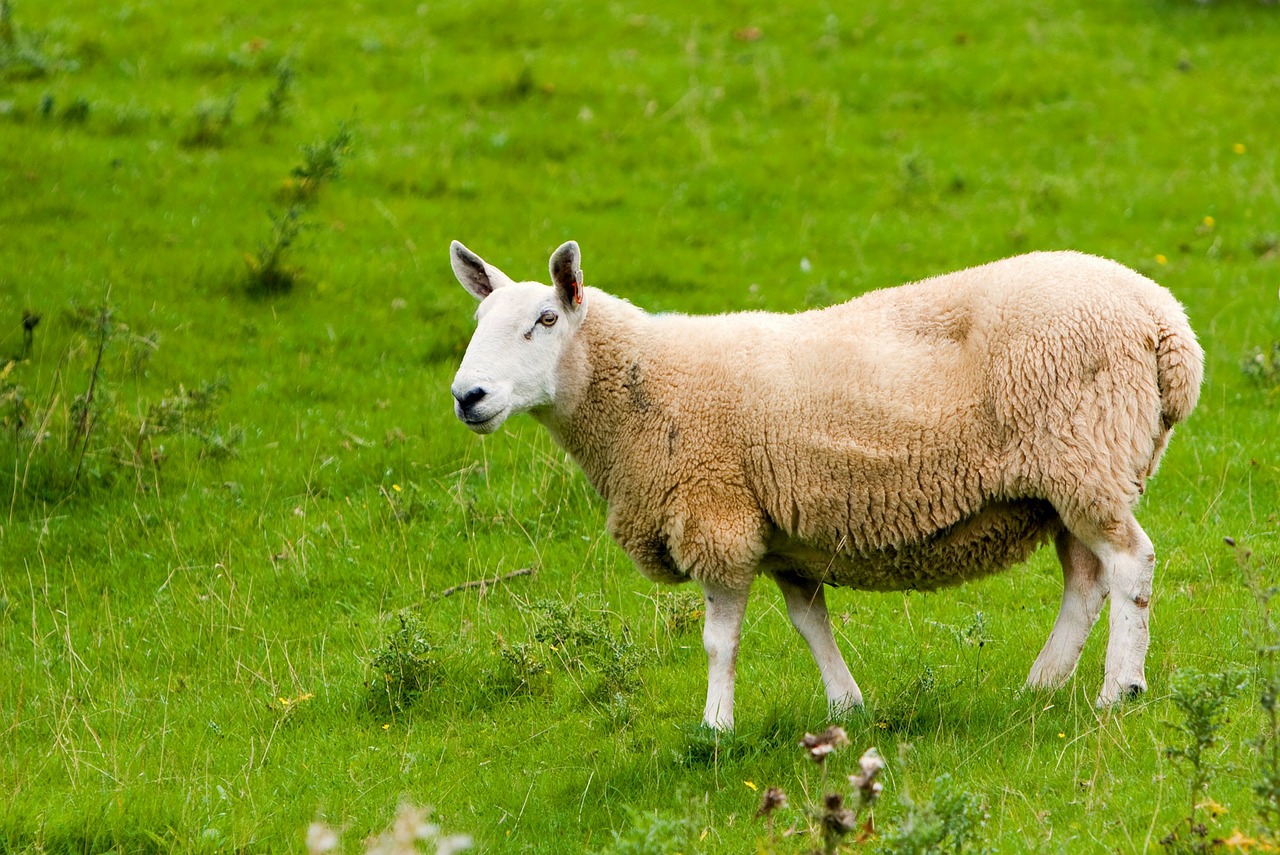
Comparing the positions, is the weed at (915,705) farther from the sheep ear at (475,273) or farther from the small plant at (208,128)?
the small plant at (208,128)

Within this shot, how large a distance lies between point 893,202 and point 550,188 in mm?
3306

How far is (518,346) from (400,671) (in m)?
1.82

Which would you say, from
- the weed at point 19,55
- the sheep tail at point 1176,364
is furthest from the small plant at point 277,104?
the sheep tail at point 1176,364

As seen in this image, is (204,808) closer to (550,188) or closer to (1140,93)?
(550,188)

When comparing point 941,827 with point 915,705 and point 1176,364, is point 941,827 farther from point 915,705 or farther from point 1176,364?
point 1176,364

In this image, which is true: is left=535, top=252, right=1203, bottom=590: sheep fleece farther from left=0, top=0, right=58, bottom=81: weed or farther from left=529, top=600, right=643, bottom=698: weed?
left=0, top=0, right=58, bottom=81: weed

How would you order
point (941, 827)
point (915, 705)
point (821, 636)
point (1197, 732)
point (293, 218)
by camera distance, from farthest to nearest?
point (293, 218) → point (821, 636) → point (915, 705) → point (1197, 732) → point (941, 827)

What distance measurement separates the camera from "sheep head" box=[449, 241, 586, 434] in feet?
18.8

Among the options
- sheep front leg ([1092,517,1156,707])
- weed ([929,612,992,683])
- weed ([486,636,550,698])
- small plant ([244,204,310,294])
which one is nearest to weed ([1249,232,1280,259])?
weed ([929,612,992,683])

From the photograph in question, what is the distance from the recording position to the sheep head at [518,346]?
573cm

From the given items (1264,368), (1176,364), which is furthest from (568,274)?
(1264,368)

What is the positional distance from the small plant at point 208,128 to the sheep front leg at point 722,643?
937 centimetres

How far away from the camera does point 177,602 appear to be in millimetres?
7766

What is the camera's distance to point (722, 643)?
599 centimetres
